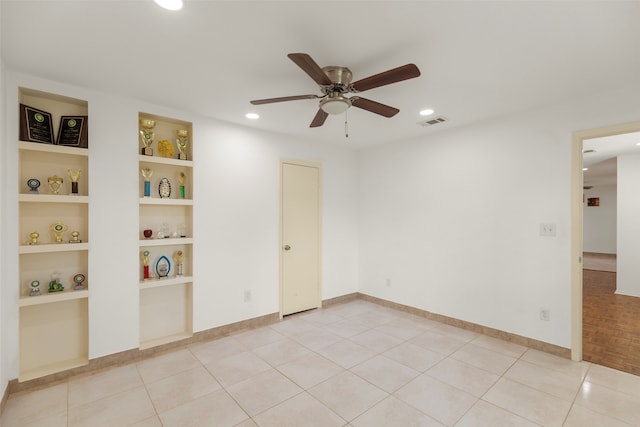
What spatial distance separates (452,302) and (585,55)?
2822 mm

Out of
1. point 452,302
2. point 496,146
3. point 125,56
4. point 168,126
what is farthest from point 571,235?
point 168,126

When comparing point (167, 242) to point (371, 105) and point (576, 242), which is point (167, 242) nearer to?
point (371, 105)

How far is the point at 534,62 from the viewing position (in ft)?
7.00

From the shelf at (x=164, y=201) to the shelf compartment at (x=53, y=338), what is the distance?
41.2 inches

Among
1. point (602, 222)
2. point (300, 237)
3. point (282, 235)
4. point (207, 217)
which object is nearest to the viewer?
point (207, 217)

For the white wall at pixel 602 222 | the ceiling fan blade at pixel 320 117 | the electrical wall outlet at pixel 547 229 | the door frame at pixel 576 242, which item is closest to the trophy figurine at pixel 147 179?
the ceiling fan blade at pixel 320 117

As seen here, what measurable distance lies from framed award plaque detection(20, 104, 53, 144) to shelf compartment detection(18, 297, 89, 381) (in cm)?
143

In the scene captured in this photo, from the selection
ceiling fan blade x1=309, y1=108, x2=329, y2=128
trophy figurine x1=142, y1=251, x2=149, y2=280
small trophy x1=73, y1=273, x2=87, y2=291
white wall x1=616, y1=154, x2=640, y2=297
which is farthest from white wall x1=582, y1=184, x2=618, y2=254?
small trophy x1=73, y1=273, x2=87, y2=291

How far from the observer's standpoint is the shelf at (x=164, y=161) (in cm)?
296

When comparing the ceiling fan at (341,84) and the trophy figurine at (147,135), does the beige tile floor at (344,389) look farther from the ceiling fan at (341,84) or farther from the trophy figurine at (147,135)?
the ceiling fan at (341,84)

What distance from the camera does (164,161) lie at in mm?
3068

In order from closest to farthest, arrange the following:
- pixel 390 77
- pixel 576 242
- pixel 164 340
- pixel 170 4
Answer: pixel 170 4
pixel 390 77
pixel 576 242
pixel 164 340

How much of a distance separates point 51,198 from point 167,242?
993 mm

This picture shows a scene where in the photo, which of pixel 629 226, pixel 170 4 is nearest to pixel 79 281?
pixel 170 4
